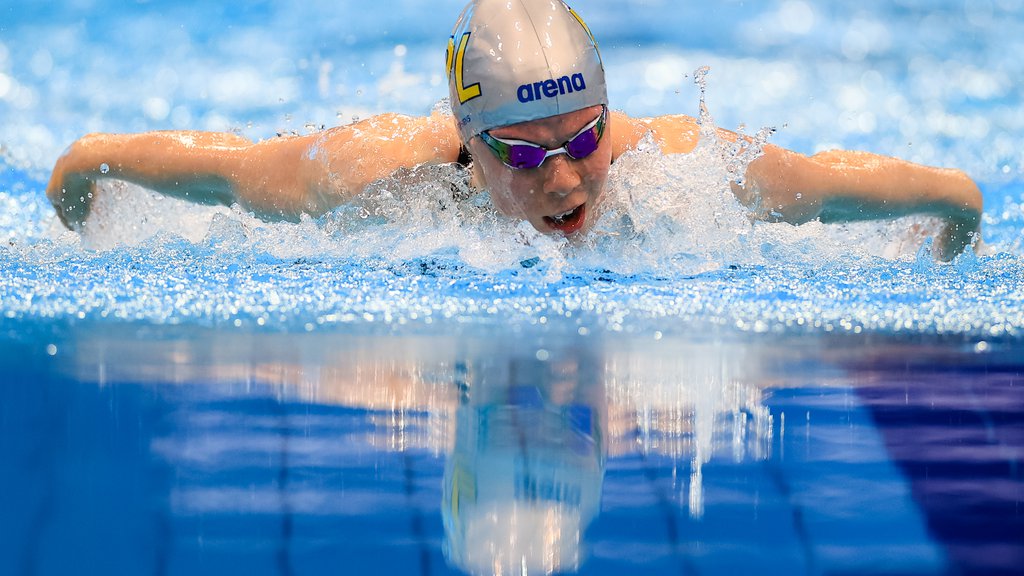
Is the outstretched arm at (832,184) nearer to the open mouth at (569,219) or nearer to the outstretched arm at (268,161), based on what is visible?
the open mouth at (569,219)

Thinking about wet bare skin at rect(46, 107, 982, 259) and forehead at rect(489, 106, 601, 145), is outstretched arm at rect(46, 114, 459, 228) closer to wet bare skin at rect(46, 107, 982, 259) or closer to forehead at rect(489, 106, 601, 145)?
wet bare skin at rect(46, 107, 982, 259)

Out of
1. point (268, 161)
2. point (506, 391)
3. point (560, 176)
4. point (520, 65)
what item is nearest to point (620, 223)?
point (560, 176)

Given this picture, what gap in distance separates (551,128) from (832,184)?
35.2 inches

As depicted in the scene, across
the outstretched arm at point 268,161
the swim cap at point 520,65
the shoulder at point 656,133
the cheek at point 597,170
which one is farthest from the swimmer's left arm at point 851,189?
the outstretched arm at point 268,161

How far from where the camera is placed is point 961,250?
3.10 m

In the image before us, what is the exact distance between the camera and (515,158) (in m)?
2.46

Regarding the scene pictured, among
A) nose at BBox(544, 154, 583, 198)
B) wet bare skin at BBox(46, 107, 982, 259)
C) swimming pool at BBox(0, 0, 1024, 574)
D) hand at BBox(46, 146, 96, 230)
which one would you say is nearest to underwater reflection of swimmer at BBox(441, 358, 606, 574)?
swimming pool at BBox(0, 0, 1024, 574)

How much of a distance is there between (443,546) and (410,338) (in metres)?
0.89

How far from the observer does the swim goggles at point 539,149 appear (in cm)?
244

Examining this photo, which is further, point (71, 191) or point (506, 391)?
point (71, 191)

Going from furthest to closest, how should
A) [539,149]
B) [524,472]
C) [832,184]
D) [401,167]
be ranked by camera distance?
[832,184], [401,167], [539,149], [524,472]

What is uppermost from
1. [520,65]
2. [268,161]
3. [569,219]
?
[520,65]

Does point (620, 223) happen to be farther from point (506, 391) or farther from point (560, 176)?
point (506, 391)

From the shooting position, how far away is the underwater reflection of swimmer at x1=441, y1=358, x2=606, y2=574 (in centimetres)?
112
